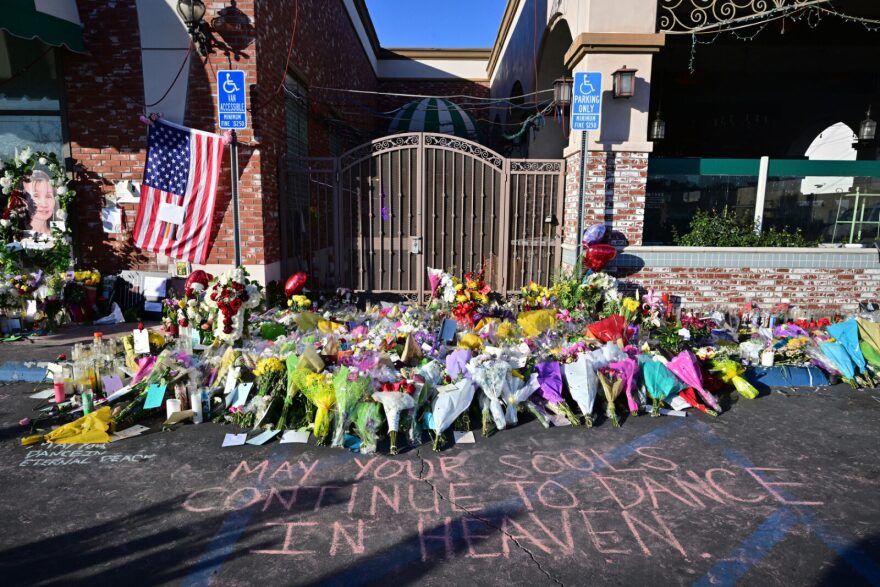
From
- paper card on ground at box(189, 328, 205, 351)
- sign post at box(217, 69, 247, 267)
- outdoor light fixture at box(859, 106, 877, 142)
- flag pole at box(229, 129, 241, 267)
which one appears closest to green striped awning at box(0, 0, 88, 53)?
sign post at box(217, 69, 247, 267)

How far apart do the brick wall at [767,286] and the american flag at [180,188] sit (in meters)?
6.27

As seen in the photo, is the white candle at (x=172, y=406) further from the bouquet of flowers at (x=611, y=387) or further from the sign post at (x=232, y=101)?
the bouquet of flowers at (x=611, y=387)

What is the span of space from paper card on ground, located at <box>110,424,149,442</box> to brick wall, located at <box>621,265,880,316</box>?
644cm

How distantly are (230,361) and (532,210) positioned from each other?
5.26 meters

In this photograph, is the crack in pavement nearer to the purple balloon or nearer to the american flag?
the purple balloon

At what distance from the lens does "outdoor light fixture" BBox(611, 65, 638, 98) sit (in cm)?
697

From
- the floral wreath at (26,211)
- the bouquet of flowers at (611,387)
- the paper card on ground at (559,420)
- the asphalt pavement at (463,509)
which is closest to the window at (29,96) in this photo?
the floral wreath at (26,211)

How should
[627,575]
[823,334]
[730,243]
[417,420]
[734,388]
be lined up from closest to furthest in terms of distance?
[627,575]
[417,420]
[734,388]
[823,334]
[730,243]

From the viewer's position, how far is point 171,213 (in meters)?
7.41

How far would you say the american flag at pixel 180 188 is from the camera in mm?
7203

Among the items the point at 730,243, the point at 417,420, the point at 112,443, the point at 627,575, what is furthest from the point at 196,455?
the point at 730,243

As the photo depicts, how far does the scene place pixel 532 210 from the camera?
827 cm

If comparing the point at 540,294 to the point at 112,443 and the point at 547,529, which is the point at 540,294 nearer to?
the point at 547,529

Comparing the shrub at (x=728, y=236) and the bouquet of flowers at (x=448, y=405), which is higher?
the shrub at (x=728, y=236)
